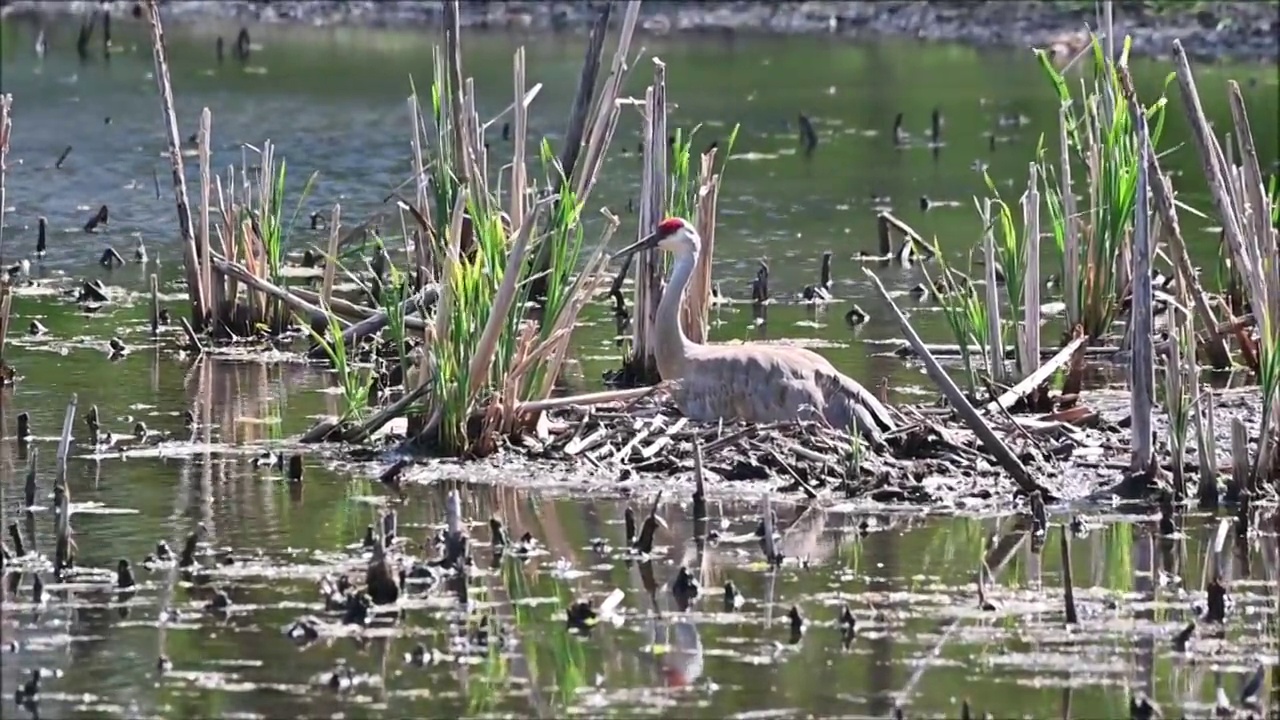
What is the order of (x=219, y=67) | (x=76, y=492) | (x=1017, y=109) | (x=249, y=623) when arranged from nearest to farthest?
(x=249, y=623) → (x=76, y=492) → (x=1017, y=109) → (x=219, y=67)

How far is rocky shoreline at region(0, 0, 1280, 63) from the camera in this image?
43406mm

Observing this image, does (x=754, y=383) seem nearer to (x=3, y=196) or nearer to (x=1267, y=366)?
(x=1267, y=366)

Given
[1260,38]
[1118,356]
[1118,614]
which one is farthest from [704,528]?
[1260,38]

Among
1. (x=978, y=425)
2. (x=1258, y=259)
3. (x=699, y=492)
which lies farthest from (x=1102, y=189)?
(x=699, y=492)

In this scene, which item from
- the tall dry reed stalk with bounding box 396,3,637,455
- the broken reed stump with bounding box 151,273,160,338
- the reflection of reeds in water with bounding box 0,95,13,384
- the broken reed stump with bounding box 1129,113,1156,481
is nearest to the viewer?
the broken reed stump with bounding box 1129,113,1156,481

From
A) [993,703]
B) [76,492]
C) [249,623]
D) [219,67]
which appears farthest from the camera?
[219,67]

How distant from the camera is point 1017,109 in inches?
1315

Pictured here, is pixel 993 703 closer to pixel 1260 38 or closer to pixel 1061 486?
pixel 1061 486

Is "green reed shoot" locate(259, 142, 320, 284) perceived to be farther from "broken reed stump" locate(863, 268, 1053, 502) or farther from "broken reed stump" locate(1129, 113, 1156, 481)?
"broken reed stump" locate(1129, 113, 1156, 481)

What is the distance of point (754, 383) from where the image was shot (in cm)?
1157

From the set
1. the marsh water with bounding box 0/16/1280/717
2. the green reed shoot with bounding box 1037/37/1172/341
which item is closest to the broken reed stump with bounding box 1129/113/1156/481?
the marsh water with bounding box 0/16/1280/717

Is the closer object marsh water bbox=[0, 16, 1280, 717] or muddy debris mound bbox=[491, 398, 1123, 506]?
marsh water bbox=[0, 16, 1280, 717]

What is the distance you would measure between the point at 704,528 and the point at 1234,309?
18.9ft

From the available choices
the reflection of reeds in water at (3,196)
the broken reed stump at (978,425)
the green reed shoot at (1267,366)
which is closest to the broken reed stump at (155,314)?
the reflection of reeds in water at (3,196)
